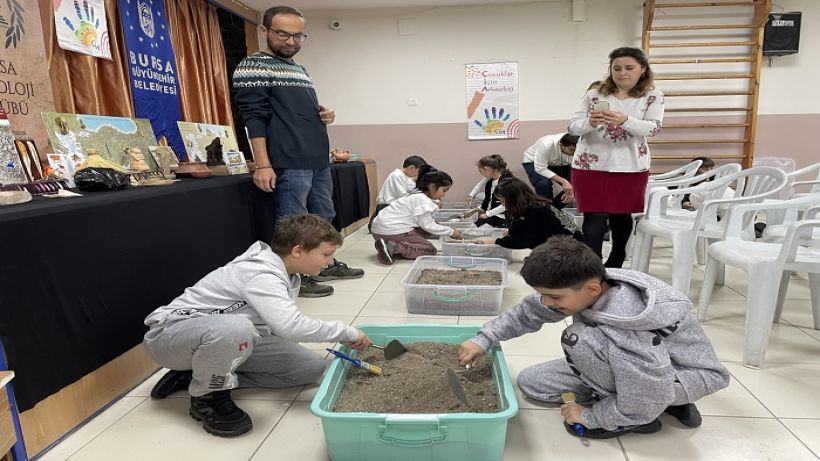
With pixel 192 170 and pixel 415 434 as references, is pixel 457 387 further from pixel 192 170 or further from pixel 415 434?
pixel 192 170

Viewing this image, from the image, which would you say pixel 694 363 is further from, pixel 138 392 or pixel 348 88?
pixel 348 88

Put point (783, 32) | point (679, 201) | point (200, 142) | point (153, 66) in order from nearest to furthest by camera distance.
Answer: point (200, 142) < point (679, 201) < point (153, 66) < point (783, 32)

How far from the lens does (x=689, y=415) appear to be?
51.0 inches

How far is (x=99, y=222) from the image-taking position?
138 centimetres

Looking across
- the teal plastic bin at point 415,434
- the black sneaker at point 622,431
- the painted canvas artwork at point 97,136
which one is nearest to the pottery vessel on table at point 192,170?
the painted canvas artwork at point 97,136

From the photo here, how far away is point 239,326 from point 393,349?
49cm

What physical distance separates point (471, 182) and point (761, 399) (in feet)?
13.3

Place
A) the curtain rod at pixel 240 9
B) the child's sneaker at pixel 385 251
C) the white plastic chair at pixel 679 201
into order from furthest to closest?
the curtain rod at pixel 240 9, the child's sneaker at pixel 385 251, the white plastic chair at pixel 679 201

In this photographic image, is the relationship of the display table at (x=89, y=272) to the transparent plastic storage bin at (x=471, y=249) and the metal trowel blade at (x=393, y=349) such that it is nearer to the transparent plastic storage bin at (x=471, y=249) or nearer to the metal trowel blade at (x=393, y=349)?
the metal trowel blade at (x=393, y=349)

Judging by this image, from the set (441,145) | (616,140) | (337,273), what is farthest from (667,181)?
(441,145)

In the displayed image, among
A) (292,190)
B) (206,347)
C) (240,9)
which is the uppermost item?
(240,9)

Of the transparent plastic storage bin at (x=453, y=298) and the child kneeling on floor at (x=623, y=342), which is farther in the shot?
the transparent plastic storage bin at (x=453, y=298)

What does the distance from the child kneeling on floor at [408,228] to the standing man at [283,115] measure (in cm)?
92

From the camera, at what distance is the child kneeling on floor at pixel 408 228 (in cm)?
325
